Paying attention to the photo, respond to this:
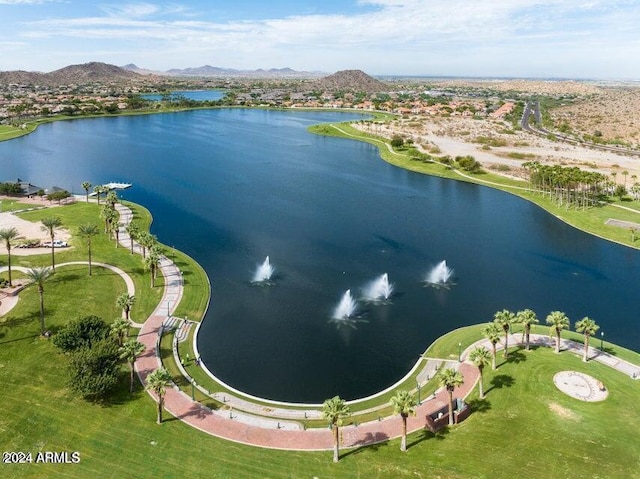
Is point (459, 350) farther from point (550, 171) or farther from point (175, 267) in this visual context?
point (550, 171)

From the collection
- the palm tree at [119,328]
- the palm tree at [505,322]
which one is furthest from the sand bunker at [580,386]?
the palm tree at [119,328]

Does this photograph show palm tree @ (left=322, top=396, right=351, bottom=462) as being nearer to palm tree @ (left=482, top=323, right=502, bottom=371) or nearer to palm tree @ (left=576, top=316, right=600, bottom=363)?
palm tree @ (left=482, top=323, right=502, bottom=371)

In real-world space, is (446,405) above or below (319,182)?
below

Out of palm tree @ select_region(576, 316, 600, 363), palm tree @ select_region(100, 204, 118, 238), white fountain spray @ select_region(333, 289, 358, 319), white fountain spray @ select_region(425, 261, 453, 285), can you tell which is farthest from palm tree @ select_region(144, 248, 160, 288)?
palm tree @ select_region(576, 316, 600, 363)

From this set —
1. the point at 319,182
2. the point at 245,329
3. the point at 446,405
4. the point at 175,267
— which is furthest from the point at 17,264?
the point at 319,182

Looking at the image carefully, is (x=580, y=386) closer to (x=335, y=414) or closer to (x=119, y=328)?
(x=335, y=414)

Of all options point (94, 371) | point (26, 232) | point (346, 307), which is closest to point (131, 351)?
point (94, 371)

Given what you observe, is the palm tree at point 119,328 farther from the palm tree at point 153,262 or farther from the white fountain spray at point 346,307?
the white fountain spray at point 346,307
